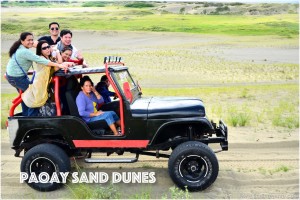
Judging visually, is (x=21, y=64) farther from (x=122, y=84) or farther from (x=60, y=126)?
(x=122, y=84)

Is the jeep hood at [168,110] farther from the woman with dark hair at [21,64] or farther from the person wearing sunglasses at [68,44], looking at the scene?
the person wearing sunglasses at [68,44]

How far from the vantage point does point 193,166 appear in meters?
6.81

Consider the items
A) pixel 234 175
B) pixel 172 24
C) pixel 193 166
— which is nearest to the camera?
pixel 193 166

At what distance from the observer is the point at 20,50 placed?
704 centimetres

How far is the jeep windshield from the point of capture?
6992 millimetres

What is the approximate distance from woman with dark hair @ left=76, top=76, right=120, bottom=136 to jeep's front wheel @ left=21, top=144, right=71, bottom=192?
28.5 inches

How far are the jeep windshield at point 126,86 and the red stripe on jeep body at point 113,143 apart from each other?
26.9 inches

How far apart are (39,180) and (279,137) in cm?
565

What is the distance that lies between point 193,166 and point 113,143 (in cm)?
133

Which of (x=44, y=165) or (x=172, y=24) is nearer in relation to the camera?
(x=44, y=165)

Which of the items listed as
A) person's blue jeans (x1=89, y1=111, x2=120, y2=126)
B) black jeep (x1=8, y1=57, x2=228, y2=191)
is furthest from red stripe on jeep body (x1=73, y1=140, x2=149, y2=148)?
person's blue jeans (x1=89, y1=111, x2=120, y2=126)

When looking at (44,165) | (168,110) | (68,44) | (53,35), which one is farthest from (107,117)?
(53,35)

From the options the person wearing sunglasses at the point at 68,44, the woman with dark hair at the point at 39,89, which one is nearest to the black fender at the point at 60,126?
the woman with dark hair at the point at 39,89

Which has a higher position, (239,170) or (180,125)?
(180,125)
